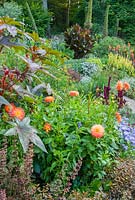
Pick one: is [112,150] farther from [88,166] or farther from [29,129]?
[29,129]

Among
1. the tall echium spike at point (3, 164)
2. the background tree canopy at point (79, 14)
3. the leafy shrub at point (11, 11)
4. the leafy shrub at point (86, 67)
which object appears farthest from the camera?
the background tree canopy at point (79, 14)

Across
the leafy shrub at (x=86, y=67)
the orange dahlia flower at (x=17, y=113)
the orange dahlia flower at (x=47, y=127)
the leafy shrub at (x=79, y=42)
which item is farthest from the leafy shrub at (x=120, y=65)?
the orange dahlia flower at (x=17, y=113)

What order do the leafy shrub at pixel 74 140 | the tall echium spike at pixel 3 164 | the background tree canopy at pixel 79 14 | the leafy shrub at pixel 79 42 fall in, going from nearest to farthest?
1. the tall echium spike at pixel 3 164
2. the leafy shrub at pixel 74 140
3. the leafy shrub at pixel 79 42
4. the background tree canopy at pixel 79 14

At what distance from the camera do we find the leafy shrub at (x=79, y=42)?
995 cm

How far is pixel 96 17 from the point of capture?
16.4 m

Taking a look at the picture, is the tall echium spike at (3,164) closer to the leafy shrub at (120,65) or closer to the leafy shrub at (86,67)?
the leafy shrub at (86,67)

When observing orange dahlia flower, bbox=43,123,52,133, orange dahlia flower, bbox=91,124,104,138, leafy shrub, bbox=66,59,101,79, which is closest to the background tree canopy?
leafy shrub, bbox=66,59,101,79

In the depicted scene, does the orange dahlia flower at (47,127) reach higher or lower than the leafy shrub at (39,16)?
higher

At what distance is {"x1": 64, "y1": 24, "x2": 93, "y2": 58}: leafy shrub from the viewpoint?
9953mm

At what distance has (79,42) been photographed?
9.96 meters

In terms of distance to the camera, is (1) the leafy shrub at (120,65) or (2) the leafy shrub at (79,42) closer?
(1) the leafy shrub at (120,65)

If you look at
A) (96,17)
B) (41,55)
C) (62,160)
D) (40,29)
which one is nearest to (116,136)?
(62,160)

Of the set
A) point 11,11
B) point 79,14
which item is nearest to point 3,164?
point 11,11

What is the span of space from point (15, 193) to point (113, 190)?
72 cm
